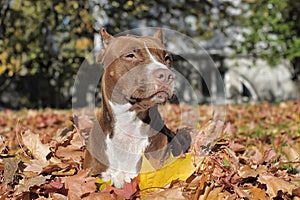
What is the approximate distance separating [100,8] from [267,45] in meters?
5.65

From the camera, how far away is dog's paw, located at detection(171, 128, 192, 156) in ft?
8.00

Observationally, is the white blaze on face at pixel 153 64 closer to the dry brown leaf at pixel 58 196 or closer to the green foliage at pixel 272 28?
the dry brown leaf at pixel 58 196

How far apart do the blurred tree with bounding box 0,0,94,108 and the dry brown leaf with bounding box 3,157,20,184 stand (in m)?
8.07

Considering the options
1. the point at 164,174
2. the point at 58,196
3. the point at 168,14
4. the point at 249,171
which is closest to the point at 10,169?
A: the point at 58,196

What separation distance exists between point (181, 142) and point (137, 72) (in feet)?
2.25

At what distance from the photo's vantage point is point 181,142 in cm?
258

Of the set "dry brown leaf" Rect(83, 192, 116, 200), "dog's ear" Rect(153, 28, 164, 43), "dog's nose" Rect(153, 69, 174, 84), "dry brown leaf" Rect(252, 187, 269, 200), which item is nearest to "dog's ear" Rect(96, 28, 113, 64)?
"dog's ear" Rect(153, 28, 164, 43)

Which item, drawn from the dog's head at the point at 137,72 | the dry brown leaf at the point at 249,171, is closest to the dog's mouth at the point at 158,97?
the dog's head at the point at 137,72

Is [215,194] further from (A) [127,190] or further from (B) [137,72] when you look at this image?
(B) [137,72]

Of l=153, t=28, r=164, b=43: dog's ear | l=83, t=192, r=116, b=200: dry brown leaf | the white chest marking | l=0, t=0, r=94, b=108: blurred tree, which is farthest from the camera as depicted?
l=0, t=0, r=94, b=108: blurred tree

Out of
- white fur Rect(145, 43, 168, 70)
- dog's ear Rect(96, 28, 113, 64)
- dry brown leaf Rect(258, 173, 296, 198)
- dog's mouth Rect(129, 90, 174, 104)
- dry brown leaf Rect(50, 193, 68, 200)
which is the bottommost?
dry brown leaf Rect(50, 193, 68, 200)

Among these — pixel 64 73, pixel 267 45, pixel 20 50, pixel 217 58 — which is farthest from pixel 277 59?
pixel 20 50

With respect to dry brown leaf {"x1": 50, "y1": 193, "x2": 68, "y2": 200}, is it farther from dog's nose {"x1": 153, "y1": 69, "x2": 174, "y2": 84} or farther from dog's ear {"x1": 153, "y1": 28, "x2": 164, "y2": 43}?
dog's ear {"x1": 153, "y1": 28, "x2": 164, "y2": 43}

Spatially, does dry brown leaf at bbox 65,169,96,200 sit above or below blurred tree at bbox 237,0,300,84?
below
